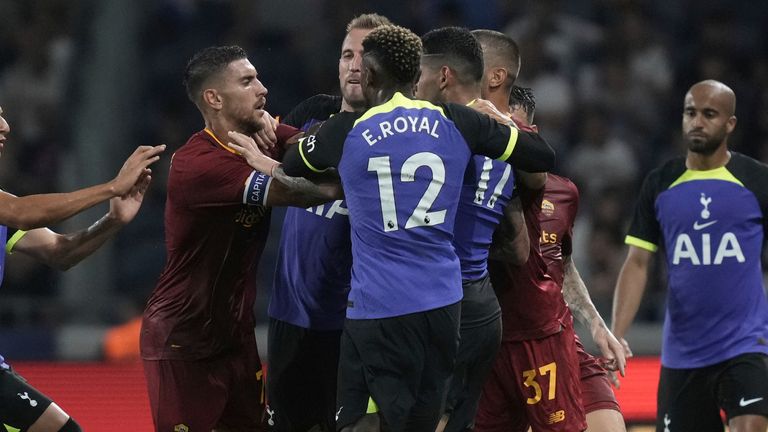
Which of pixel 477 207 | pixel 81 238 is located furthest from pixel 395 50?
pixel 81 238

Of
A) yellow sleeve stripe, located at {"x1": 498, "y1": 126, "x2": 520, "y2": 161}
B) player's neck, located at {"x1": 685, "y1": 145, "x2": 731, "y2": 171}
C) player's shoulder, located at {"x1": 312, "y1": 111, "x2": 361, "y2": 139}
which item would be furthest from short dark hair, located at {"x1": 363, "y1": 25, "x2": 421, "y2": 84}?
player's neck, located at {"x1": 685, "y1": 145, "x2": 731, "y2": 171}

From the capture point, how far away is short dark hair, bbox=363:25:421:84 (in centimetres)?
514

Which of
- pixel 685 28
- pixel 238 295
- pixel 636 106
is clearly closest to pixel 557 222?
pixel 238 295

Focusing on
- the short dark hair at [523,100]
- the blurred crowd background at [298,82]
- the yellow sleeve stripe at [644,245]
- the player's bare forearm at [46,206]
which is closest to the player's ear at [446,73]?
the short dark hair at [523,100]

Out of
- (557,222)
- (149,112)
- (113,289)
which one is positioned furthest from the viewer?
(149,112)

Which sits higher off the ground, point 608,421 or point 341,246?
point 341,246

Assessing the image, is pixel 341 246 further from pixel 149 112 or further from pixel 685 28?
pixel 685 28

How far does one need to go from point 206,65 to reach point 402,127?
1423mm

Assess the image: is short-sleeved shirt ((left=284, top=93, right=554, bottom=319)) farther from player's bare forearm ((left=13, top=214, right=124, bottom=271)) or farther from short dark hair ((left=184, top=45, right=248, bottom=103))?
player's bare forearm ((left=13, top=214, right=124, bottom=271))

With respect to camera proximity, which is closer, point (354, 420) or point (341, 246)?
point (354, 420)

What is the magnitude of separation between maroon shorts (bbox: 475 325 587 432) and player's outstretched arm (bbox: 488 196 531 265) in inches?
19.8

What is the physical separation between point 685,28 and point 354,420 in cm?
955

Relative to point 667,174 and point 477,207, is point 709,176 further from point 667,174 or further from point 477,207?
point 477,207

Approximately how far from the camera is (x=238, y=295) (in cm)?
619
